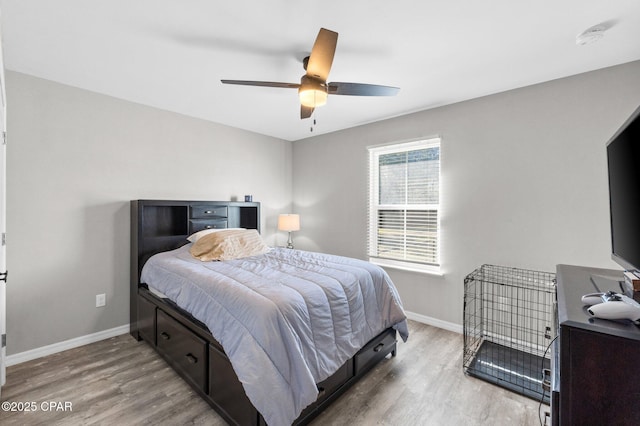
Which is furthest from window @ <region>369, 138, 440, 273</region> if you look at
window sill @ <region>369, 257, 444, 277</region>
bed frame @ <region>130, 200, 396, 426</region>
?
bed frame @ <region>130, 200, 396, 426</region>

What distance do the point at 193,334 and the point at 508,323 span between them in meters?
2.84

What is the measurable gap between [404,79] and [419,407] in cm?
262

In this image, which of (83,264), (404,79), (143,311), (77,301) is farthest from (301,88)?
(77,301)

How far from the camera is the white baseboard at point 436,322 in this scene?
301cm

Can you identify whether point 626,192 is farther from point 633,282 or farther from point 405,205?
point 405,205

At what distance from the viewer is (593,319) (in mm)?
870

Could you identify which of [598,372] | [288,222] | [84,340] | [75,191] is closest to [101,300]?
[84,340]

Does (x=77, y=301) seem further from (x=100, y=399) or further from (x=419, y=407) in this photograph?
(x=419, y=407)

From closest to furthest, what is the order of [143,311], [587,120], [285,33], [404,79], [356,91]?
1. [285,33]
2. [356,91]
3. [587,120]
4. [404,79]
5. [143,311]

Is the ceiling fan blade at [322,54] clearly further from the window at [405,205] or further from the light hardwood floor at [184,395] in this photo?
the light hardwood floor at [184,395]

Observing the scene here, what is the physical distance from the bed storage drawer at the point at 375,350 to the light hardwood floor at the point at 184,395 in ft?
0.33

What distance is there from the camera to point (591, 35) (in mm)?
1817

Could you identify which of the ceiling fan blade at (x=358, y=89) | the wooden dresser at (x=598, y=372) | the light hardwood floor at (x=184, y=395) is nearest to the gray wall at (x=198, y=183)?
the light hardwood floor at (x=184, y=395)

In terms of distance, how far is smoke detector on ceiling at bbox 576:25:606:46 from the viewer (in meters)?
1.78
